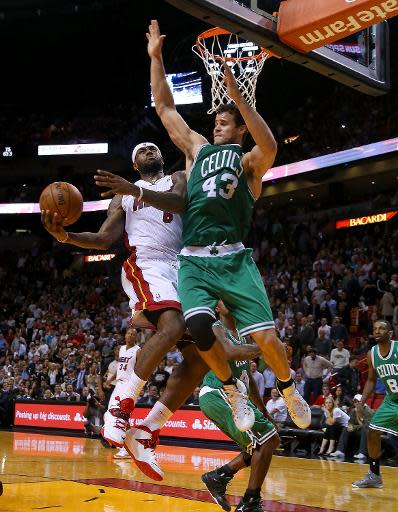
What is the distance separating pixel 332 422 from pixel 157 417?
6671 millimetres

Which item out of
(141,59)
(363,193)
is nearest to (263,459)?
(363,193)

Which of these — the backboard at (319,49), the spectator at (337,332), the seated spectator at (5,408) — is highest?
the backboard at (319,49)

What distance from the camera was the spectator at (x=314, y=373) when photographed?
41.3 feet

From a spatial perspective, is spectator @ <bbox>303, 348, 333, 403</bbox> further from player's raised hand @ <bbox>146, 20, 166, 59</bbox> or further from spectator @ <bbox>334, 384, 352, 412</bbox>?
player's raised hand @ <bbox>146, 20, 166, 59</bbox>

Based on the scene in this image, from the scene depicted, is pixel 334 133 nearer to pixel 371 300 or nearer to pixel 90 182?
pixel 371 300

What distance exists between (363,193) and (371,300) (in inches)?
361

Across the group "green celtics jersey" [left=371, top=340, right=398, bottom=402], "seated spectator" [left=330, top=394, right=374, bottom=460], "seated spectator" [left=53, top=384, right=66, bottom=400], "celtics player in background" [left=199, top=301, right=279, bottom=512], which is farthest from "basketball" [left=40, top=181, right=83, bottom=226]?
"seated spectator" [left=53, top=384, right=66, bottom=400]

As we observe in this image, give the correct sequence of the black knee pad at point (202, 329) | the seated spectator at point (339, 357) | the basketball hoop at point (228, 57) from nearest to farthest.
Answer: the black knee pad at point (202, 329) → the basketball hoop at point (228, 57) → the seated spectator at point (339, 357)

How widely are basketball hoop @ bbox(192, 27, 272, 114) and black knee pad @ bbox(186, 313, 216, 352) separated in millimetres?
4911

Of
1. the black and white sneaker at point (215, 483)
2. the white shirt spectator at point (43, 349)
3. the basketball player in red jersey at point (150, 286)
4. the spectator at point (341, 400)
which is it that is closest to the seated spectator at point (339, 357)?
the spectator at point (341, 400)

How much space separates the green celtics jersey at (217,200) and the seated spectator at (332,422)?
693 cm

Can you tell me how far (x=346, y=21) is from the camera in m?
6.43

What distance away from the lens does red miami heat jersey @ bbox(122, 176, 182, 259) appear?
5.43 meters

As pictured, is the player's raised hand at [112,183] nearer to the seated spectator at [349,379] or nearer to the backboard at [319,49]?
the backboard at [319,49]
